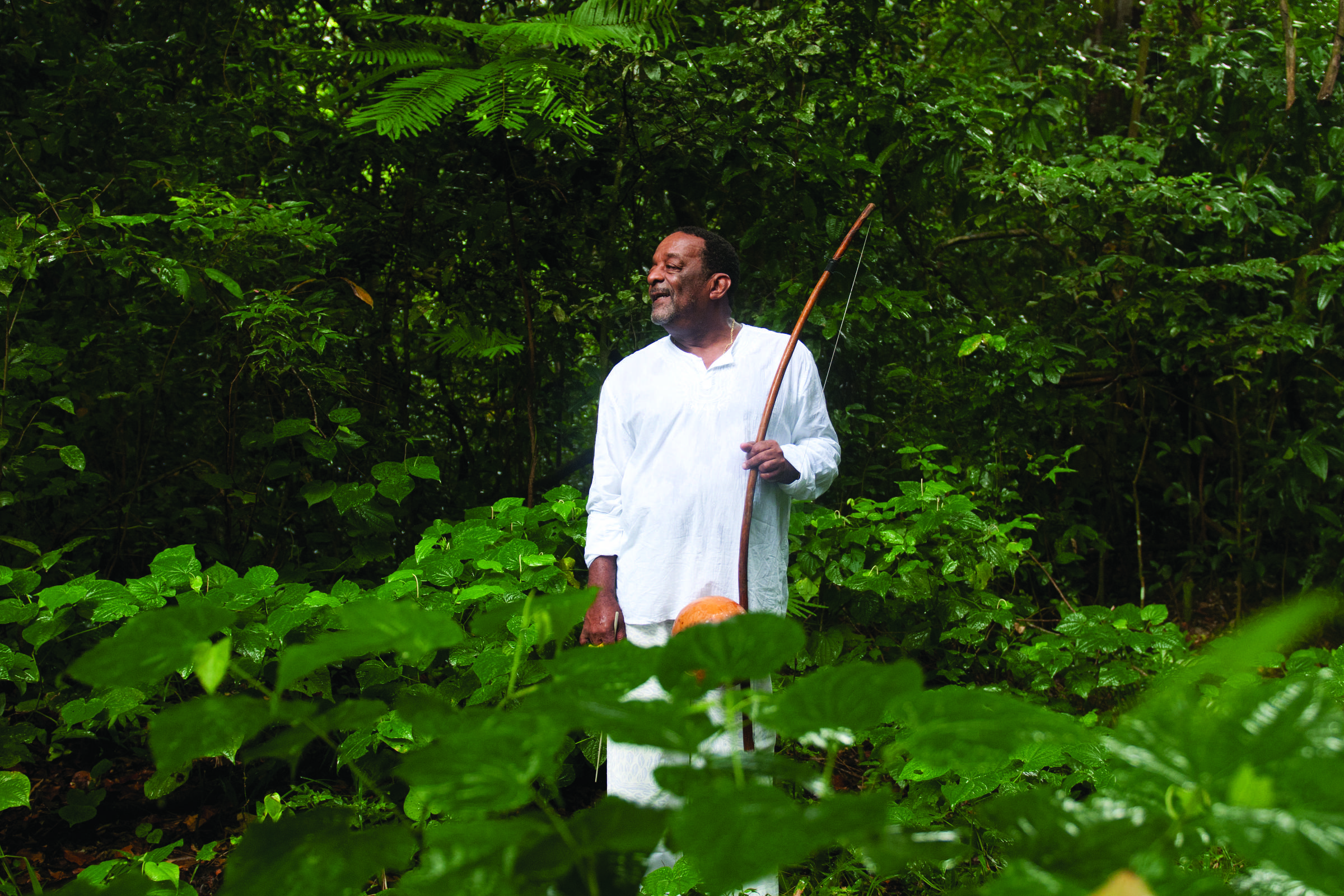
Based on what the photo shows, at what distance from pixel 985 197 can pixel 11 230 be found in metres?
3.94

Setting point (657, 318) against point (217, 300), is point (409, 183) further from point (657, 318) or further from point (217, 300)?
point (657, 318)

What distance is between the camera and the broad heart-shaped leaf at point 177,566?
2.42 m

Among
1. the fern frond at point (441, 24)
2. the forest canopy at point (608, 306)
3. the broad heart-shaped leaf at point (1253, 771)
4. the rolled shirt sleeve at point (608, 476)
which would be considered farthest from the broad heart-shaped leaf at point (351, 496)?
the broad heart-shaped leaf at point (1253, 771)

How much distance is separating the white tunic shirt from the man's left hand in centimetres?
11

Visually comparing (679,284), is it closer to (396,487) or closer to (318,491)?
(396,487)

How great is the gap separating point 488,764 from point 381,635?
0.10 metres

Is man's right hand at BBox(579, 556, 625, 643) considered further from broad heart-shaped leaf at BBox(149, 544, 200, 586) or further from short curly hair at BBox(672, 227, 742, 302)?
broad heart-shaped leaf at BBox(149, 544, 200, 586)

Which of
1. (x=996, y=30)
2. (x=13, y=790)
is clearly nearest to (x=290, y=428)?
(x=13, y=790)

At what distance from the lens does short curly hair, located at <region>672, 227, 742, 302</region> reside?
253 centimetres

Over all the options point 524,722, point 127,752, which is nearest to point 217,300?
point 127,752

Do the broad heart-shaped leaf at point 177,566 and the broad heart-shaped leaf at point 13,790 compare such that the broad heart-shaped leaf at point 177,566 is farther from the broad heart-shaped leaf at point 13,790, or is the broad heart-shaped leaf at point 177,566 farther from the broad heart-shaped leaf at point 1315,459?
the broad heart-shaped leaf at point 1315,459

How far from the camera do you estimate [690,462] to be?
7.81 ft

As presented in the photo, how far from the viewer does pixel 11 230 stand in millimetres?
2717

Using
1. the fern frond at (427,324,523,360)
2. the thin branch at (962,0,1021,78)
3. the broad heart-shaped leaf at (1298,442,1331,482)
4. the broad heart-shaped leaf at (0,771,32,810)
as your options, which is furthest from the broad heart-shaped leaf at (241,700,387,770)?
the thin branch at (962,0,1021,78)
